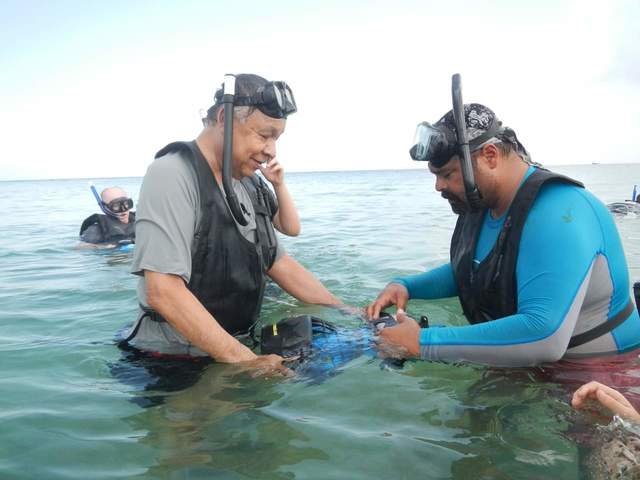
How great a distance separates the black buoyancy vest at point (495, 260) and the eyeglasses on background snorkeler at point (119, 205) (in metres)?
7.48

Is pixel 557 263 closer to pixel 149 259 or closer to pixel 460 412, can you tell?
pixel 460 412

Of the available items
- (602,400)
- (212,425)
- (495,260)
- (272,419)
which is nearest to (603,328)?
(495,260)

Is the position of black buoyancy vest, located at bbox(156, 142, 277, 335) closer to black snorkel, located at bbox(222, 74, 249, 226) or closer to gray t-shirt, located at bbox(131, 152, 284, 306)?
gray t-shirt, located at bbox(131, 152, 284, 306)

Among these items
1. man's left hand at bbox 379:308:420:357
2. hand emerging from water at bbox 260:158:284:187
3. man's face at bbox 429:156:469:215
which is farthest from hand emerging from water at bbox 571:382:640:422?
hand emerging from water at bbox 260:158:284:187

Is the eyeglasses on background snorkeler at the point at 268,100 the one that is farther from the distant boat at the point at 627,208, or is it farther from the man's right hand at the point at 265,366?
the distant boat at the point at 627,208

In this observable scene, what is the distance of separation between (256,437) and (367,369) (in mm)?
1103

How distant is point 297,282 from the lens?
4539 millimetres

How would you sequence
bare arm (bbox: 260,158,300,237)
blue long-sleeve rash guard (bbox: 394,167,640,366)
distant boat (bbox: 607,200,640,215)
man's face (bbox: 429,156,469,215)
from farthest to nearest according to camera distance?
distant boat (bbox: 607,200,640,215), bare arm (bbox: 260,158,300,237), man's face (bbox: 429,156,469,215), blue long-sleeve rash guard (bbox: 394,167,640,366)

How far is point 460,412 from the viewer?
9.62ft

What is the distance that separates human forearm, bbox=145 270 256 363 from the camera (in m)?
2.97

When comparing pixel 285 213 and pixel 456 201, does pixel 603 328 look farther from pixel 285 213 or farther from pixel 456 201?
pixel 285 213

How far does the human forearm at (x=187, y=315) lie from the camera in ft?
9.75

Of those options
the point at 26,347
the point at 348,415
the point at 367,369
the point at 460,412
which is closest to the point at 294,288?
the point at 367,369

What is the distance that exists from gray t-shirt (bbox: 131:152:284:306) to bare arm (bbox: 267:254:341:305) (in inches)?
52.3
